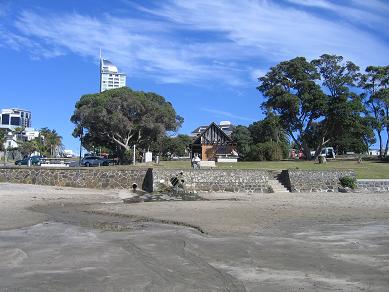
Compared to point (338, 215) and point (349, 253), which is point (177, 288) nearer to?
point (349, 253)

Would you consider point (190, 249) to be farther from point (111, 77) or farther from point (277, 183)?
point (111, 77)

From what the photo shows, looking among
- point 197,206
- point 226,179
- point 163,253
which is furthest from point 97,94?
point 163,253

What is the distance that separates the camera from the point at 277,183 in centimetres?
3434

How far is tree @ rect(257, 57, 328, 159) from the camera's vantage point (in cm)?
6009

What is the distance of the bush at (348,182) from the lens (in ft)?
110

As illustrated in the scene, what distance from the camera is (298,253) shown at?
10961 mm

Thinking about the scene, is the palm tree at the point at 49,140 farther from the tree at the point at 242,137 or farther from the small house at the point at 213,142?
the small house at the point at 213,142

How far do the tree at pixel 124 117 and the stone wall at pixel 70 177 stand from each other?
28406 mm

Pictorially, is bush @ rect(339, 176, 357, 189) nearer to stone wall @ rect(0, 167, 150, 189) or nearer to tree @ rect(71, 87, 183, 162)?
stone wall @ rect(0, 167, 150, 189)

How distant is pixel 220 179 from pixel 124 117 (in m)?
31.0

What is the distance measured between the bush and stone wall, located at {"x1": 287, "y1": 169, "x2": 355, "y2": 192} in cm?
43

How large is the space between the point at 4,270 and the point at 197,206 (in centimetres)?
1486

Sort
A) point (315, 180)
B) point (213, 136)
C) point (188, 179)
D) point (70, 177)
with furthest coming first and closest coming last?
point (213, 136), point (315, 180), point (188, 179), point (70, 177)

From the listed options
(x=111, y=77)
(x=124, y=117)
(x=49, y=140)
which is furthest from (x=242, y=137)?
(x=49, y=140)
